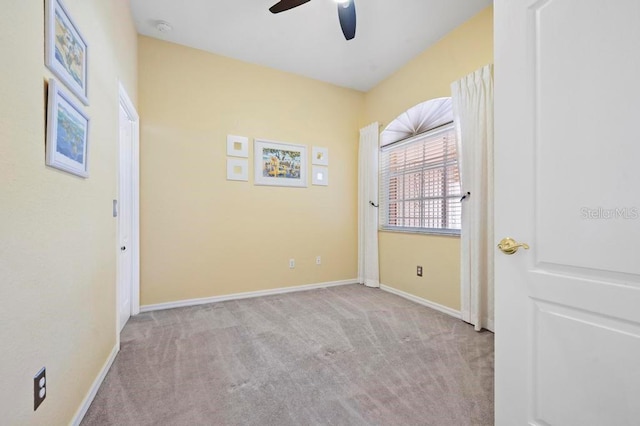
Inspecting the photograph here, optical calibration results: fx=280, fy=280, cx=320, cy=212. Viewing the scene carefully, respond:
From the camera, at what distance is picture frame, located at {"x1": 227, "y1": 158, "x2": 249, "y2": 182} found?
3535 millimetres

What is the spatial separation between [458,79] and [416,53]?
2.56 ft

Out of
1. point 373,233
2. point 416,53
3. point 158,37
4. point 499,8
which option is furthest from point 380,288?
point 158,37

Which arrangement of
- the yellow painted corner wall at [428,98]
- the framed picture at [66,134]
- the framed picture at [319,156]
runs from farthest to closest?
the framed picture at [319,156] < the yellow painted corner wall at [428,98] < the framed picture at [66,134]

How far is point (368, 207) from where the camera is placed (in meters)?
4.17

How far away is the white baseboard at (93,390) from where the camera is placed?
143 cm

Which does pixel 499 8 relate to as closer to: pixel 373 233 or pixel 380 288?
pixel 373 233

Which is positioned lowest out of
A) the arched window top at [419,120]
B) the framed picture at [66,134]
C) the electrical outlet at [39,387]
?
the electrical outlet at [39,387]

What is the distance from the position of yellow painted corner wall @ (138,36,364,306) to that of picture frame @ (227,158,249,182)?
0.21 ft

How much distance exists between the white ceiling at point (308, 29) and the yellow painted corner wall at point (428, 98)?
133 millimetres

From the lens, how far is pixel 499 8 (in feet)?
4.01

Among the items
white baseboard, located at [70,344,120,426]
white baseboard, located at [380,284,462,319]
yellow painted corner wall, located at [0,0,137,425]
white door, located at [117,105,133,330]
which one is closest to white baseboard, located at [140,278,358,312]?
white door, located at [117,105,133,330]

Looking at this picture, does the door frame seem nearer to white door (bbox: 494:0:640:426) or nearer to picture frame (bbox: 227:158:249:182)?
picture frame (bbox: 227:158:249:182)

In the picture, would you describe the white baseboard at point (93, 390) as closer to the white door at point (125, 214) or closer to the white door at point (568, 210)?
the white door at point (125, 214)

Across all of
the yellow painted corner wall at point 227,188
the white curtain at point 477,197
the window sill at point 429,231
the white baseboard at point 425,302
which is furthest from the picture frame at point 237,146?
the white baseboard at point 425,302
